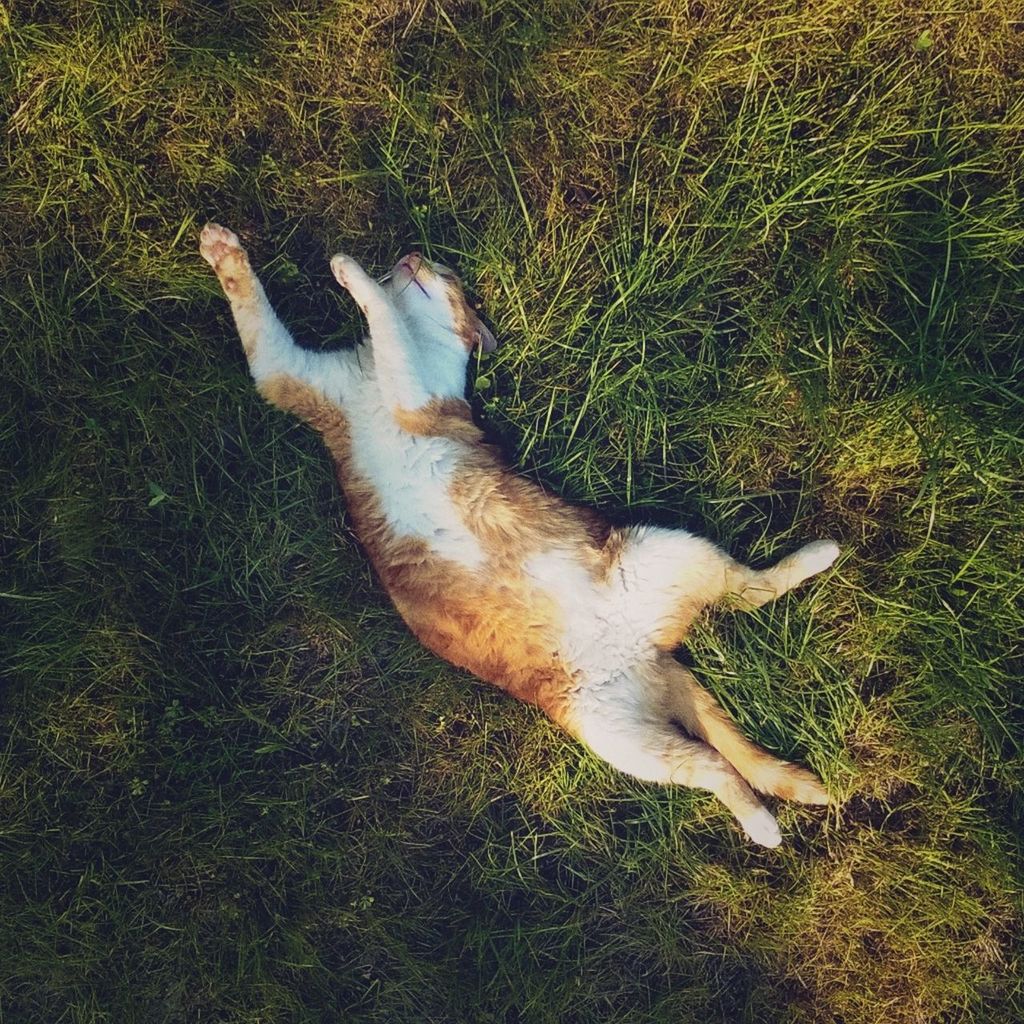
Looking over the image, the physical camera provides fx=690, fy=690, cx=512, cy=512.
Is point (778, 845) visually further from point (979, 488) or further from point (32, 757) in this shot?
point (32, 757)

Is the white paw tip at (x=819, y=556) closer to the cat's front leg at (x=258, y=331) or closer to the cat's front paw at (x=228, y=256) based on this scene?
the cat's front leg at (x=258, y=331)

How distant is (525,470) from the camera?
133 inches

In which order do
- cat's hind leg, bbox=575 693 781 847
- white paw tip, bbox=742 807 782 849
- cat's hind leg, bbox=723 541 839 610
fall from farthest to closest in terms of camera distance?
cat's hind leg, bbox=723 541 839 610, white paw tip, bbox=742 807 782 849, cat's hind leg, bbox=575 693 781 847

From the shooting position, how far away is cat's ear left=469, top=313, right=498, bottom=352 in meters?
3.25

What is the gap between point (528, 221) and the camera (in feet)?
10.8

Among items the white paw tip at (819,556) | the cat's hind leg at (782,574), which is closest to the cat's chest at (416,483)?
the cat's hind leg at (782,574)

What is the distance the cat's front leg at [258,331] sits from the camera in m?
3.19

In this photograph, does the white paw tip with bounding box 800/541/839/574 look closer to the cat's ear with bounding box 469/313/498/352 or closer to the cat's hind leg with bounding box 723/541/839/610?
the cat's hind leg with bounding box 723/541/839/610

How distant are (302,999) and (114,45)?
4646mm

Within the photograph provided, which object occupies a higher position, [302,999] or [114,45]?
[114,45]

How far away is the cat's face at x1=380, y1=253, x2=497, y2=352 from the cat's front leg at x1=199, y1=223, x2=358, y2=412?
1.19 ft

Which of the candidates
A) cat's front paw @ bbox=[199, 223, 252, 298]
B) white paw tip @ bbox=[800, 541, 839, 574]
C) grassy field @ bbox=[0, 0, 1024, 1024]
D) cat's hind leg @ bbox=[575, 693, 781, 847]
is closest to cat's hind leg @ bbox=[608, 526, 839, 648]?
white paw tip @ bbox=[800, 541, 839, 574]

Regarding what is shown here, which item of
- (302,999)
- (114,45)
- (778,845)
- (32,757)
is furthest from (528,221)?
(302,999)

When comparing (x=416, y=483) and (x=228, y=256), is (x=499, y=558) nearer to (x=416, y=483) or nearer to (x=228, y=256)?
(x=416, y=483)
